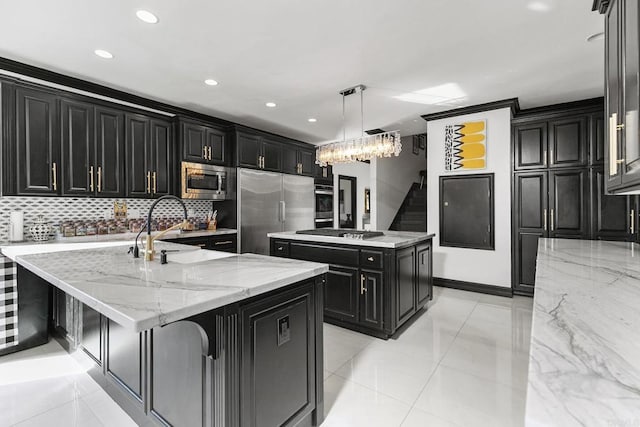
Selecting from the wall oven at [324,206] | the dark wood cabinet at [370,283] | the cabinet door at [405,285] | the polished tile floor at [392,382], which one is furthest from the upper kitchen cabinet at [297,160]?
the polished tile floor at [392,382]

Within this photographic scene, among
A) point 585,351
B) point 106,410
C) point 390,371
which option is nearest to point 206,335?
point 585,351

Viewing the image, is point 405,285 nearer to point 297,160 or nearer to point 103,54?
point 297,160

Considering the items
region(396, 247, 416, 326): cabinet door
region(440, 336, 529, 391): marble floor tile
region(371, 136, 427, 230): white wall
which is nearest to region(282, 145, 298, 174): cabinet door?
region(371, 136, 427, 230): white wall

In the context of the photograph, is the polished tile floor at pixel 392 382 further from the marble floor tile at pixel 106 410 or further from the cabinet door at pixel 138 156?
the cabinet door at pixel 138 156

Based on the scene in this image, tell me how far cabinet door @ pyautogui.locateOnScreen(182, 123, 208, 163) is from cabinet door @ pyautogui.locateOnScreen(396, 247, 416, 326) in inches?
121

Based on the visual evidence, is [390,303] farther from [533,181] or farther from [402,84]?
[533,181]

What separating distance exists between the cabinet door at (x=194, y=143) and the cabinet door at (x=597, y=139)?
514 cm

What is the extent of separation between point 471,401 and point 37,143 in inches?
172

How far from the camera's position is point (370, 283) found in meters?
2.96

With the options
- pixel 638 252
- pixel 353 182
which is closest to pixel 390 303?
pixel 638 252

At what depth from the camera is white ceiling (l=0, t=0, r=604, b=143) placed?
87.0 inches

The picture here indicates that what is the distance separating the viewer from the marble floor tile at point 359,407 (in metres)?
1.82

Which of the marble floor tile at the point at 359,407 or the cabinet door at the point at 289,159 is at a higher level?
the cabinet door at the point at 289,159

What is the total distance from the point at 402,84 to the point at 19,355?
4.54 metres
